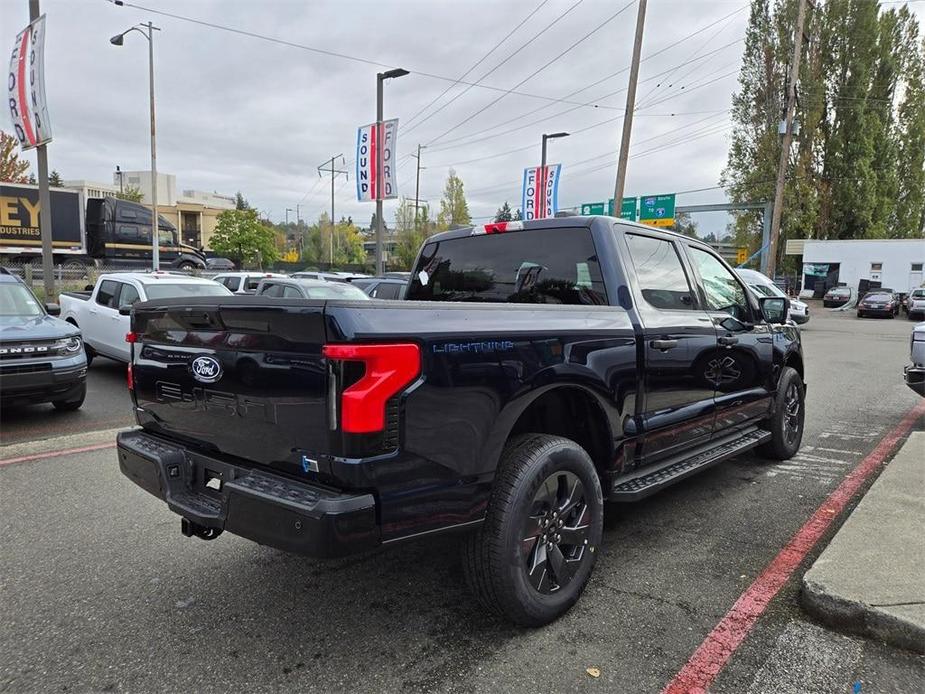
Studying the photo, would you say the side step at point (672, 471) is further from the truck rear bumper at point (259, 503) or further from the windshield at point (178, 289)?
the windshield at point (178, 289)

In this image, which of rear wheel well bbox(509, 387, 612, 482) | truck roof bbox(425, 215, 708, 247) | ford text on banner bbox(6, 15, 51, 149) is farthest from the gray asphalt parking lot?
ford text on banner bbox(6, 15, 51, 149)

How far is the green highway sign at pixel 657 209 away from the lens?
3338 cm

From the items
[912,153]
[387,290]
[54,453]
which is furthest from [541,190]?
[912,153]

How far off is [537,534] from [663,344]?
4.87 feet

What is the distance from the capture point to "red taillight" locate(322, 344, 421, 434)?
7.06 ft

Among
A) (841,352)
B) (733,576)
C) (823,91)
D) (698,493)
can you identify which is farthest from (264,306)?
(823,91)

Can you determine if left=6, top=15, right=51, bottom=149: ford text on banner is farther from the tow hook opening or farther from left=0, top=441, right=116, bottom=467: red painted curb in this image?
the tow hook opening

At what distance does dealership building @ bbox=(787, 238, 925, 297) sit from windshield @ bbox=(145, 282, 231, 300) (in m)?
38.7

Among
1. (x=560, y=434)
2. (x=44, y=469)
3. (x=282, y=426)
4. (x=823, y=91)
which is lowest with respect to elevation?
(x=44, y=469)

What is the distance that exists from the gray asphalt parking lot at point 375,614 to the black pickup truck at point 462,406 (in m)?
0.30

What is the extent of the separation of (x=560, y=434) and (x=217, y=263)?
148ft

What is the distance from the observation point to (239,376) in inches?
100.0

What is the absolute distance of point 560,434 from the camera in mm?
3279

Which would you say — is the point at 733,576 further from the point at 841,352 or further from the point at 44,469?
the point at 841,352
